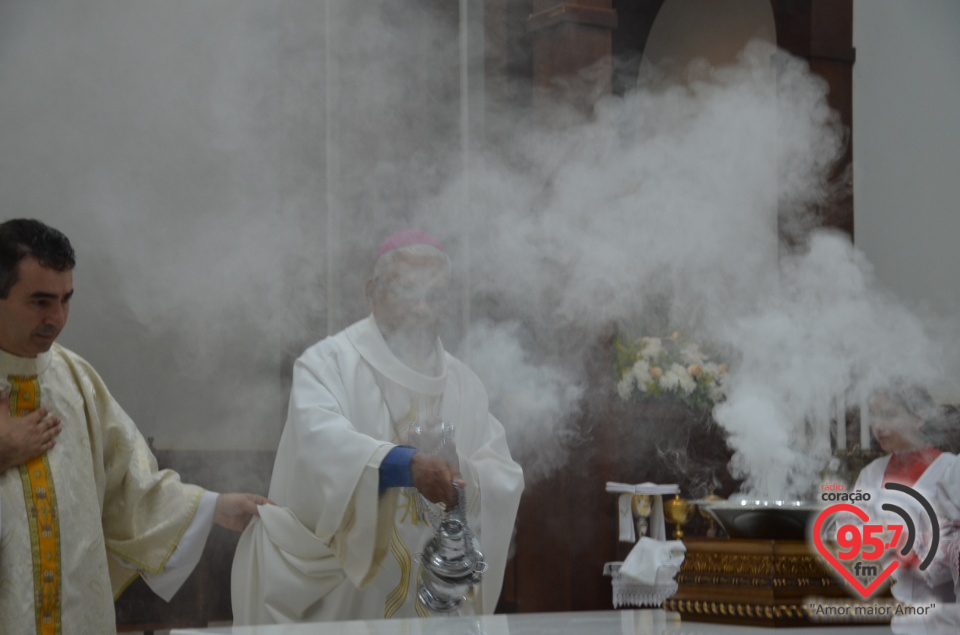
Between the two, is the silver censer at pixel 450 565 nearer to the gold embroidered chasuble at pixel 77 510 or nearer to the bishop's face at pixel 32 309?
the gold embroidered chasuble at pixel 77 510

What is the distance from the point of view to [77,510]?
290 centimetres

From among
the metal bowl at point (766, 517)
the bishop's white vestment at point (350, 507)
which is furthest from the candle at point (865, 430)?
the metal bowl at point (766, 517)

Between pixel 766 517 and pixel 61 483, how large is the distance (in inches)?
70.0

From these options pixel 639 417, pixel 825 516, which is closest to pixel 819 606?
pixel 825 516

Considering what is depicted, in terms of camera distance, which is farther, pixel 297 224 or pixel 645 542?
pixel 297 224

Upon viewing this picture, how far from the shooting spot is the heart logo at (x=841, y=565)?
74.5 inches

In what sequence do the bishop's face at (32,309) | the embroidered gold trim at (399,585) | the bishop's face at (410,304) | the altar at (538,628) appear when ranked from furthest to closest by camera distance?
the bishop's face at (410,304) < the embroidered gold trim at (399,585) < the bishop's face at (32,309) < the altar at (538,628)

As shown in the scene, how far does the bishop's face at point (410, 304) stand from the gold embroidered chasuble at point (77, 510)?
0.76 meters

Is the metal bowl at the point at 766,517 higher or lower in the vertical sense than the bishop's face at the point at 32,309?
lower

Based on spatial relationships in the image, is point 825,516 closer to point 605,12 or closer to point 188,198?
point 605,12

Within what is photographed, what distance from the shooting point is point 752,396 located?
13.8ft

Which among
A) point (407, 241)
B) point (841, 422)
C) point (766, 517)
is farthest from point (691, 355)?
point (766, 517)

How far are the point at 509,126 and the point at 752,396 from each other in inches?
66.9

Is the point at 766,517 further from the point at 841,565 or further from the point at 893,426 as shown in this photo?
the point at 893,426
